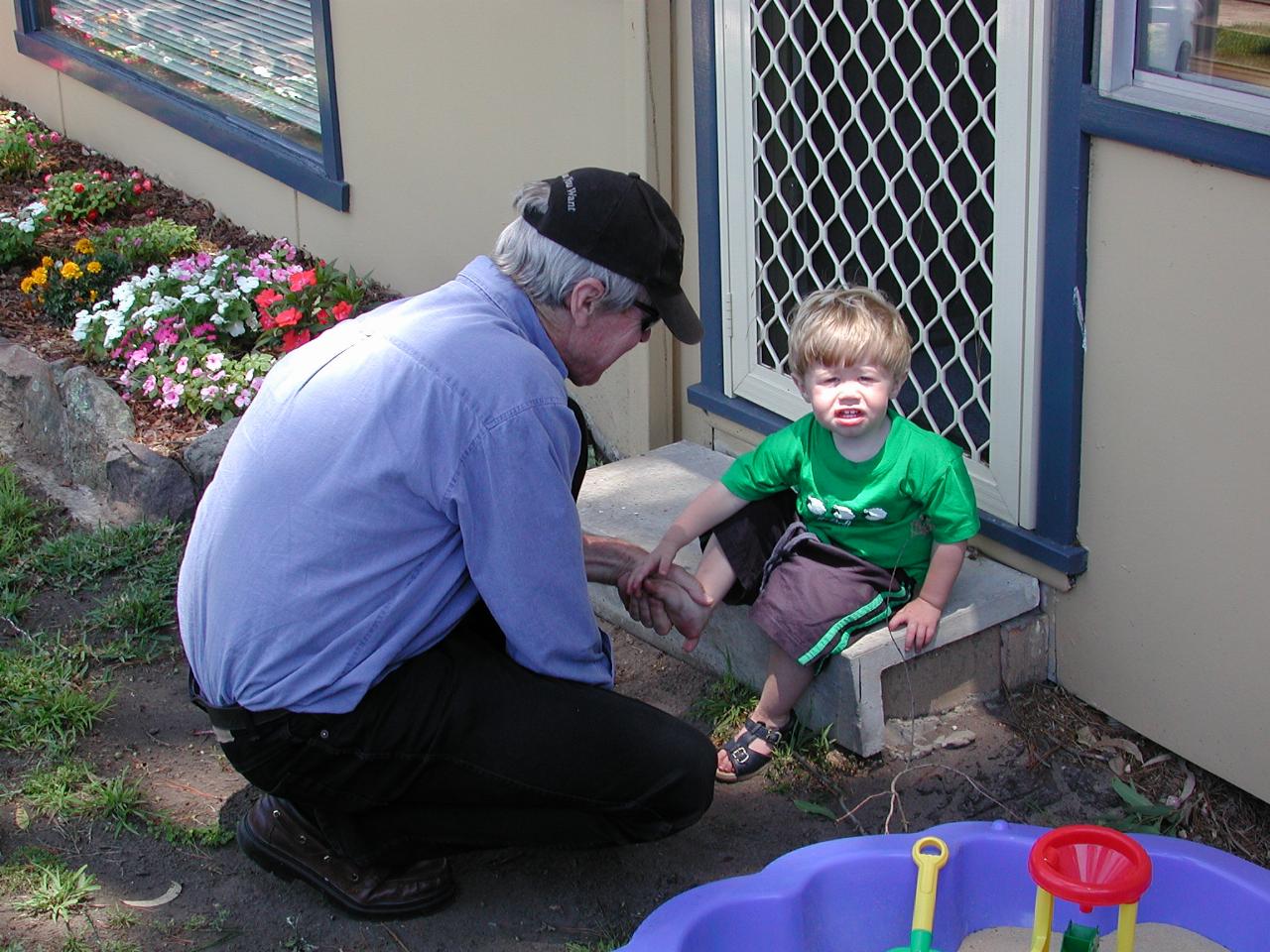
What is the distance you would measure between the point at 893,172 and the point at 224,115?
145 inches

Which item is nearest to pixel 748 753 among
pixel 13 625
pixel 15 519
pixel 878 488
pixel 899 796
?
pixel 899 796

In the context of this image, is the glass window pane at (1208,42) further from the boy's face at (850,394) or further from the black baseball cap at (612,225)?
the black baseball cap at (612,225)

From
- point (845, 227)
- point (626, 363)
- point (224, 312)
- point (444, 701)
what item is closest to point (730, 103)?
point (845, 227)

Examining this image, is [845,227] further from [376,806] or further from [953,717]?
[376,806]

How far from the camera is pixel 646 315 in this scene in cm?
257

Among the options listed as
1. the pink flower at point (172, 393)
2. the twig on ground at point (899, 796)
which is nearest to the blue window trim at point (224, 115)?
the pink flower at point (172, 393)

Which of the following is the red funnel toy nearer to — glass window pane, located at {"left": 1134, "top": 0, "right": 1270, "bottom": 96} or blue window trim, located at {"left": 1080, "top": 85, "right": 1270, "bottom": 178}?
blue window trim, located at {"left": 1080, "top": 85, "right": 1270, "bottom": 178}

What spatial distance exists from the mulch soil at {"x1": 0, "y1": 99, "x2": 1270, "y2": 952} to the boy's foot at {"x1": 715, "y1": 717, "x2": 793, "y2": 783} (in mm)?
33

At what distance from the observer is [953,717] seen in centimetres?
326

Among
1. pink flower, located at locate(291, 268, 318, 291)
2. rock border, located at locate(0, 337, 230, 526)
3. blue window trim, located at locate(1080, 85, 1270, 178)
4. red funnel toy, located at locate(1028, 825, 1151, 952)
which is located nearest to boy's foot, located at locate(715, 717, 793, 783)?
red funnel toy, located at locate(1028, 825, 1151, 952)

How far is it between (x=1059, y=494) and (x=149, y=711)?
214 cm

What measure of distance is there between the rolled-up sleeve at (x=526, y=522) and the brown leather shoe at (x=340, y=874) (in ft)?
1.80

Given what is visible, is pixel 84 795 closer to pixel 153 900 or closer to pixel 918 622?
pixel 153 900

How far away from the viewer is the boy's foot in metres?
3.13
